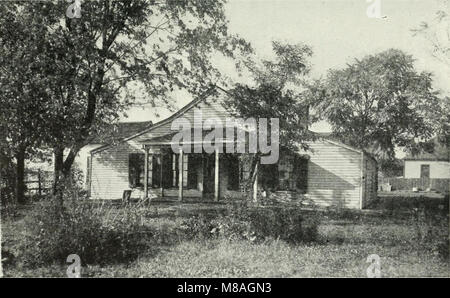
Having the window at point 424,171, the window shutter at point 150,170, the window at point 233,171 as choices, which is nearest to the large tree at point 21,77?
the window shutter at point 150,170

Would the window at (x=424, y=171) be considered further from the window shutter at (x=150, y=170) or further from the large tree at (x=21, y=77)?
the large tree at (x=21, y=77)

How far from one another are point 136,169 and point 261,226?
13.9 meters

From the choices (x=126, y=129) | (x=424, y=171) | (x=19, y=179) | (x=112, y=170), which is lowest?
(x=424, y=171)

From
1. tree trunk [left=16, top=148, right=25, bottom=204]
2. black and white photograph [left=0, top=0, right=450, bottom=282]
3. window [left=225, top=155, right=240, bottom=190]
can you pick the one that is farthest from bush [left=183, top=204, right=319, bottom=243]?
window [left=225, top=155, right=240, bottom=190]

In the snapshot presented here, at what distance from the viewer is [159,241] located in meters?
9.31

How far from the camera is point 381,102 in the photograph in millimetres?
26062

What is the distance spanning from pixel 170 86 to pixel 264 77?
253 inches

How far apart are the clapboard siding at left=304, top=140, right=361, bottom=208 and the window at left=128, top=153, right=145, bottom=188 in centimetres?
889

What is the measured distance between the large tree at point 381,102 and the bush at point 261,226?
1691 cm

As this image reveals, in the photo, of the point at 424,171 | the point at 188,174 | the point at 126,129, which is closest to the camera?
→ the point at 188,174

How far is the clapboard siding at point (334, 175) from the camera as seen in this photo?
60.0ft

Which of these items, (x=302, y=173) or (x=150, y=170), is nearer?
(x=302, y=173)

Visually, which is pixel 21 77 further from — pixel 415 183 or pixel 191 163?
pixel 415 183

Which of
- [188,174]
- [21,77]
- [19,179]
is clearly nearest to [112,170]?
[188,174]
